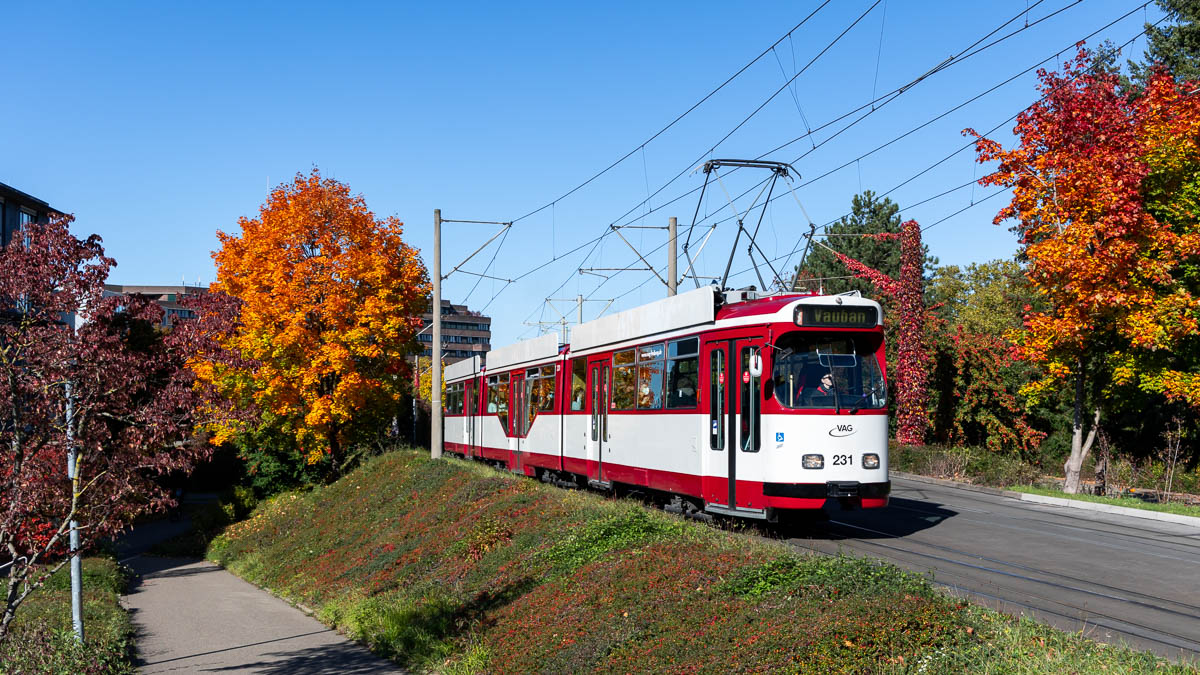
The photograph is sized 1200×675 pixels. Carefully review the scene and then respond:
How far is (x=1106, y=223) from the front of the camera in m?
22.6

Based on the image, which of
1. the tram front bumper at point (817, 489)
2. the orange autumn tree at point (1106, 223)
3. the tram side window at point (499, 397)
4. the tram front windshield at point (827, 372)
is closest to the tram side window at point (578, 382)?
the tram side window at point (499, 397)

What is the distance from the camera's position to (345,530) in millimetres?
28750

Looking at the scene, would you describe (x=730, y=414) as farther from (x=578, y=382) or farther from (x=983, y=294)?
(x=983, y=294)

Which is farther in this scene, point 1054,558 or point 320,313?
point 320,313

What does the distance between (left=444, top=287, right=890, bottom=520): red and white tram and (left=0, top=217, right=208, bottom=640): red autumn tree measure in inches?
306

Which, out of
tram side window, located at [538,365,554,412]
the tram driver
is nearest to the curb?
the tram driver

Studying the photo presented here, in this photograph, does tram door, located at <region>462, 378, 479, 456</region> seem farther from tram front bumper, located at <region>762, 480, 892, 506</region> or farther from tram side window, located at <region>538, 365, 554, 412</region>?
tram front bumper, located at <region>762, 480, 892, 506</region>

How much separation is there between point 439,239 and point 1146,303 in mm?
20018

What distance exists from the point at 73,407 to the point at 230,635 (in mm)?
9436

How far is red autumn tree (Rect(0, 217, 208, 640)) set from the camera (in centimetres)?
986

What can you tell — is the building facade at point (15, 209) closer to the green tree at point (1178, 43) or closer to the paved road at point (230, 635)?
the paved road at point (230, 635)

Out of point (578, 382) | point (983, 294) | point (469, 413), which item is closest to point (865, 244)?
point (983, 294)

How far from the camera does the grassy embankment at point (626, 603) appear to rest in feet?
26.8

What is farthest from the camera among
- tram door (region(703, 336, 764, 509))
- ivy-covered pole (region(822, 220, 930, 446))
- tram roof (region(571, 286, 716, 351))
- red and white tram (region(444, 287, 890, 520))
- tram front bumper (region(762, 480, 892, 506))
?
ivy-covered pole (region(822, 220, 930, 446))
